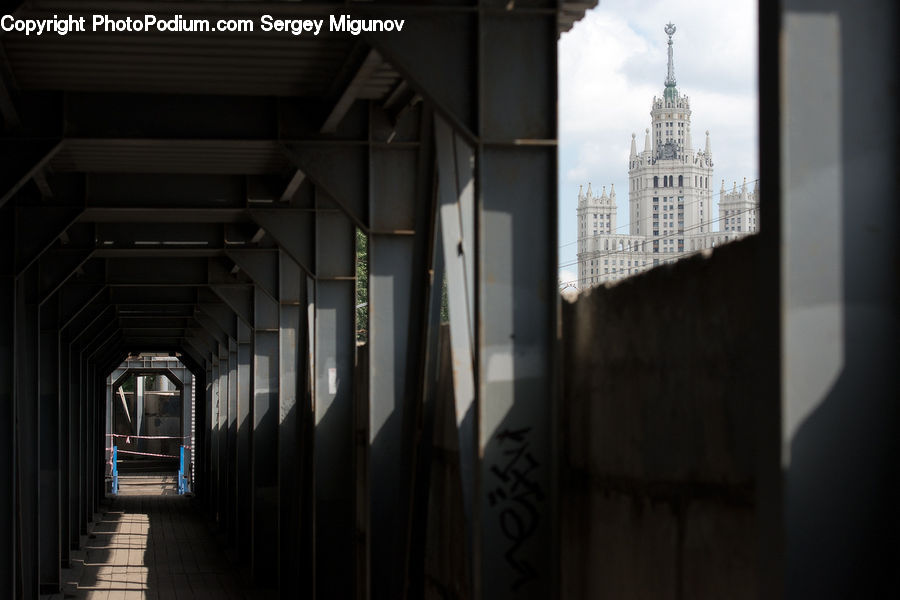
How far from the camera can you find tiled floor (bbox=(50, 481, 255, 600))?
2500 cm

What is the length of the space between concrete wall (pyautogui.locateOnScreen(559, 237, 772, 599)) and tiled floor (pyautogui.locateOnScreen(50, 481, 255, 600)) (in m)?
17.3

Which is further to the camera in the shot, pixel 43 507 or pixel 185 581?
pixel 185 581

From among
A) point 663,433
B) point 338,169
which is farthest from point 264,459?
point 663,433

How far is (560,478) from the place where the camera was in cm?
909

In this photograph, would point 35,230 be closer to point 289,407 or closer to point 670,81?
point 289,407

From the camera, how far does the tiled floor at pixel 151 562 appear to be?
984 inches

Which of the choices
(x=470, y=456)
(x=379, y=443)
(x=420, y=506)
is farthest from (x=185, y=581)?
(x=470, y=456)

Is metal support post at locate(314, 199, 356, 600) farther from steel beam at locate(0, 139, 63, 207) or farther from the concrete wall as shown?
the concrete wall

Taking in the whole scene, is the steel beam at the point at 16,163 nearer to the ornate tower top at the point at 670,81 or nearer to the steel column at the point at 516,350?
the steel column at the point at 516,350

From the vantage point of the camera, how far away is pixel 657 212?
12231 centimetres

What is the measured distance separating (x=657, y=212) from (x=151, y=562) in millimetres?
96933

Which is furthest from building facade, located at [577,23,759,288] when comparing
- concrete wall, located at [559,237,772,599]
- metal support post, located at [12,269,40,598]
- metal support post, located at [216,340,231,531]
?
concrete wall, located at [559,237,772,599]

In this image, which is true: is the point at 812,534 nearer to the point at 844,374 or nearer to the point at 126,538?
the point at 844,374

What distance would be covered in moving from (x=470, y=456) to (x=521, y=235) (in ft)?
6.21
